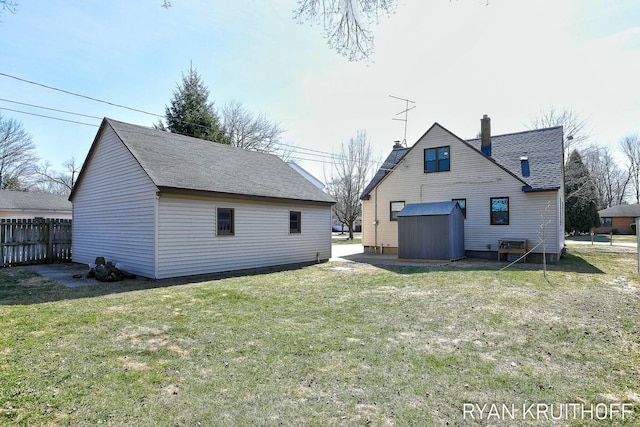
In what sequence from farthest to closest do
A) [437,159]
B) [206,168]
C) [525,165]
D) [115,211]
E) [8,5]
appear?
[437,159]
[525,165]
[206,168]
[115,211]
[8,5]

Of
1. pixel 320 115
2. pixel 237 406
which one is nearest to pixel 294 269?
pixel 237 406

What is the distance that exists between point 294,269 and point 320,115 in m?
12.9

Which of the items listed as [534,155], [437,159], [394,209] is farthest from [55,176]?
[534,155]

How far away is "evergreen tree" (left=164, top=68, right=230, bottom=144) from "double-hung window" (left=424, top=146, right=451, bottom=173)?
617 inches

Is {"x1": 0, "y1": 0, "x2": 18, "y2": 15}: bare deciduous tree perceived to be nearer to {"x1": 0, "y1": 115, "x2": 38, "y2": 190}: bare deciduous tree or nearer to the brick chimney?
the brick chimney

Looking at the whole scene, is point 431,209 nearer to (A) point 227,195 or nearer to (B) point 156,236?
(A) point 227,195

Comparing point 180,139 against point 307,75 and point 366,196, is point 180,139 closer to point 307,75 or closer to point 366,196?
point 307,75

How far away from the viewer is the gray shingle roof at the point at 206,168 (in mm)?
10055

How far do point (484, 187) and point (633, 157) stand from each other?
160ft

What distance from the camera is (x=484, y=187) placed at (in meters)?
15.5

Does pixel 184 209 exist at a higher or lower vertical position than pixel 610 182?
lower

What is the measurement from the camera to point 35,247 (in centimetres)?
1255

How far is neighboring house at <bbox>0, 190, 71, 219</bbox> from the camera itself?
23344 mm

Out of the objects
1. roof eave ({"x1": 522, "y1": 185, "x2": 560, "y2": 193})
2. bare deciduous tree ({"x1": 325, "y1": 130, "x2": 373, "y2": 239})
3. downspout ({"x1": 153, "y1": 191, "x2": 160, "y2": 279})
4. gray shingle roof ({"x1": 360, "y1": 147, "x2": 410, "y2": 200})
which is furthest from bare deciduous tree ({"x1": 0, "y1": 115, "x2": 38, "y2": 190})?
roof eave ({"x1": 522, "y1": 185, "x2": 560, "y2": 193})
